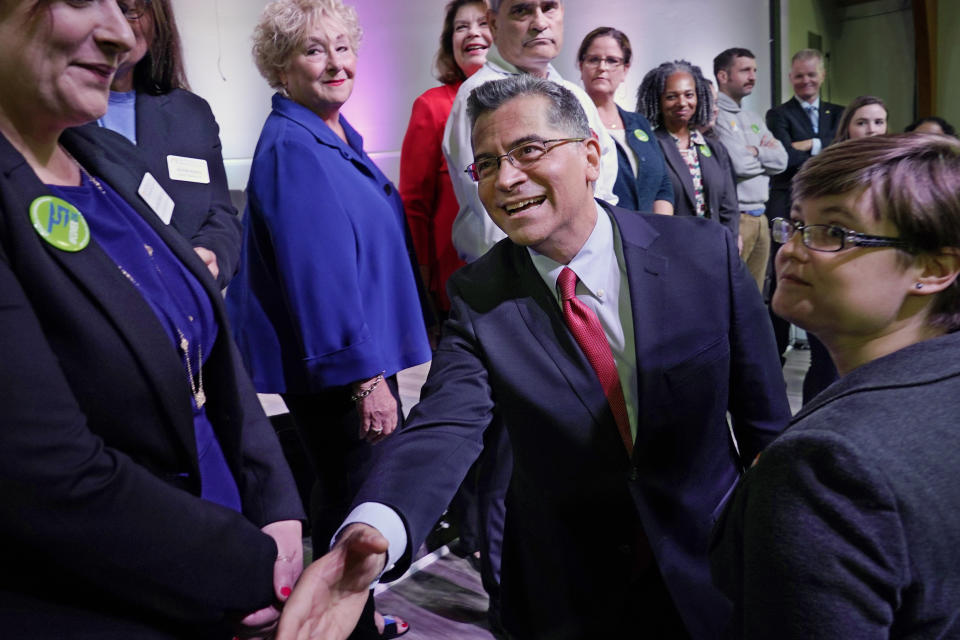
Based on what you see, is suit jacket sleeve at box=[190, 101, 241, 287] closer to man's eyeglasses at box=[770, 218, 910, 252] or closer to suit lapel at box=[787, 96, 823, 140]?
man's eyeglasses at box=[770, 218, 910, 252]

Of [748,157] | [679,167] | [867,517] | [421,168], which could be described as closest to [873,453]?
[867,517]

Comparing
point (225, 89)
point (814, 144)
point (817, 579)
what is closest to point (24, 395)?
point (817, 579)

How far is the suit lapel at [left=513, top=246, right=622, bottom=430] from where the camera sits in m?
1.40

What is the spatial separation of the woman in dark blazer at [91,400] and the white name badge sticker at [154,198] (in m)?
0.07

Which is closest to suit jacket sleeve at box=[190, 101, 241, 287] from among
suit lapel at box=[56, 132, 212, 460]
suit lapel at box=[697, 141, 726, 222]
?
suit lapel at box=[56, 132, 212, 460]

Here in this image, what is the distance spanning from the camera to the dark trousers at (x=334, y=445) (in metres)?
1.99

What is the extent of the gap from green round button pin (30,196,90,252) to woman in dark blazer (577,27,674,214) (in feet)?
8.25

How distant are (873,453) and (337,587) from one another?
68cm

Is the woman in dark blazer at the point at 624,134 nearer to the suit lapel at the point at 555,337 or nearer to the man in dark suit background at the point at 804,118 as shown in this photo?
the suit lapel at the point at 555,337

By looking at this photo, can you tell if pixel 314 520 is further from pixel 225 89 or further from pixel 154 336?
pixel 225 89

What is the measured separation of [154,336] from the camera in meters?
0.90

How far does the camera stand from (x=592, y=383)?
4.62 ft

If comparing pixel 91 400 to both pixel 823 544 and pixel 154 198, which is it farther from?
pixel 823 544

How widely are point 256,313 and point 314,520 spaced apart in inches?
21.8
